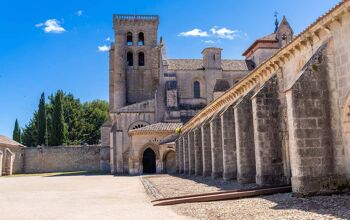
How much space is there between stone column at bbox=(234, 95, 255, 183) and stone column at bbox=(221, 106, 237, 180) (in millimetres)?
2076

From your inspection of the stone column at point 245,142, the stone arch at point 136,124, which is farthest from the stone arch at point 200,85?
the stone column at point 245,142

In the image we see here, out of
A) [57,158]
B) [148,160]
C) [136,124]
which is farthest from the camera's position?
[57,158]

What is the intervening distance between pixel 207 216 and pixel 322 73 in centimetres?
599

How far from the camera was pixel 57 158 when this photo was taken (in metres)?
54.1

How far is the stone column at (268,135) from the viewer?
50.1 feet

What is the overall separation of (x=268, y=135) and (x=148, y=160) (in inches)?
1157

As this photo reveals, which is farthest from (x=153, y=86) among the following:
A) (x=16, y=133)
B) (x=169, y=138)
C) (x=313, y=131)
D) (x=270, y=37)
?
(x=313, y=131)

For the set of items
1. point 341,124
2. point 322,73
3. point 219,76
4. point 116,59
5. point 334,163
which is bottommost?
point 334,163

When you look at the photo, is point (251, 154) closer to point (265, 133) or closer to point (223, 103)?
point (265, 133)

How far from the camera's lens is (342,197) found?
10258 millimetres

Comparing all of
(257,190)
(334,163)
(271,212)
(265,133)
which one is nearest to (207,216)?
(271,212)

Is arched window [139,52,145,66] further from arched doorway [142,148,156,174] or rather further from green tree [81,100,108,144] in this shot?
green tree [81,100,108,144]

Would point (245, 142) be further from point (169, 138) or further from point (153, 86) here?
point (153, 86)

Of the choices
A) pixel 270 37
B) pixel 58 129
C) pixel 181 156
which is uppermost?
pixel 270 37
